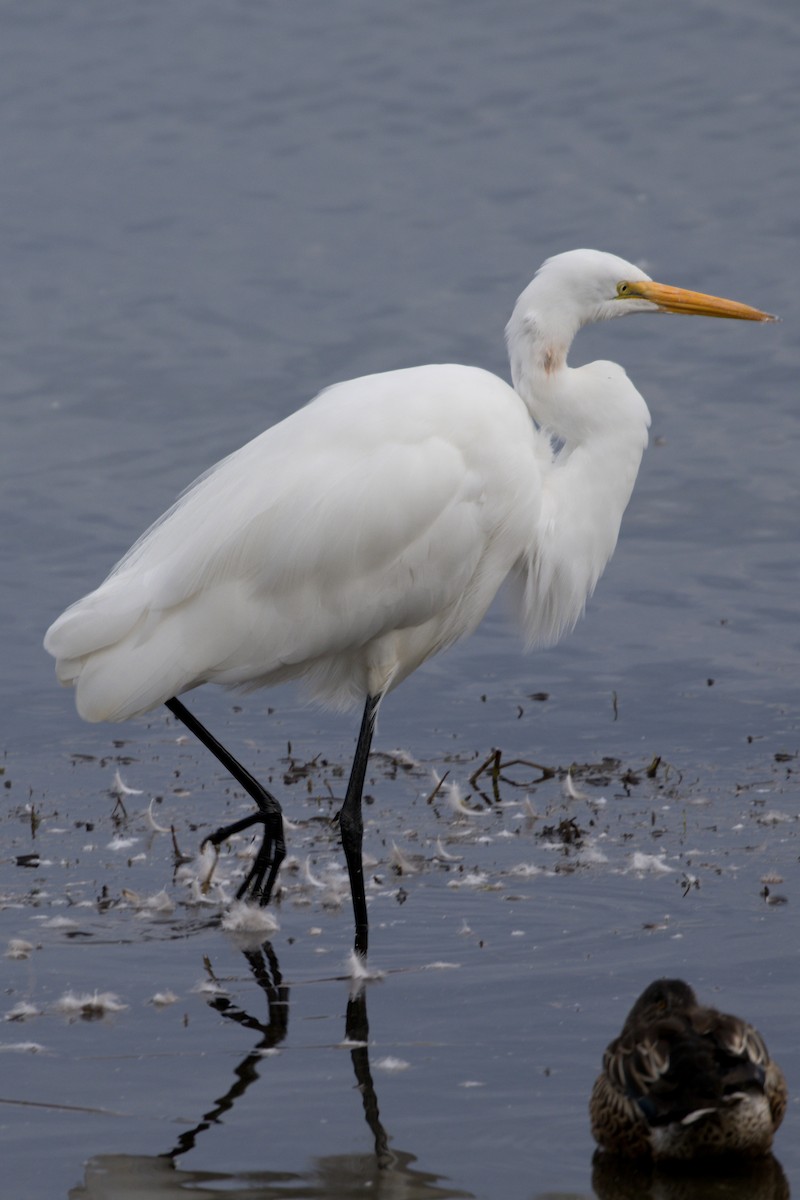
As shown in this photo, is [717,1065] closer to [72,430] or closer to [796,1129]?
[796,1129]

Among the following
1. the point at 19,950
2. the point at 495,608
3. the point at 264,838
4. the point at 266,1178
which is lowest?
the point at 495,608

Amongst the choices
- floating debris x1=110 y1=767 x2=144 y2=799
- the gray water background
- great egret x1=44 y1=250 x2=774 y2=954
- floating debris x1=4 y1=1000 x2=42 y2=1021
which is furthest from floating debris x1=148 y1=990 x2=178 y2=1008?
floating debris x1=110 y1=767 x2=144 y2=799

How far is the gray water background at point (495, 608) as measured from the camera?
4934 mm

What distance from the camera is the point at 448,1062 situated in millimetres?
4973

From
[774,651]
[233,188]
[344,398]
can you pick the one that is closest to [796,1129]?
[344,398]

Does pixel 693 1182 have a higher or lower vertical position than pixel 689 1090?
lower

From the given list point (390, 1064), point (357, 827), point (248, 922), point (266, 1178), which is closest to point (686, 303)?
point (357, 827)

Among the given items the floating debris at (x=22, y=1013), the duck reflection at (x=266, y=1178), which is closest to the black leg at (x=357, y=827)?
the floating debris at (x=22, y=1013)

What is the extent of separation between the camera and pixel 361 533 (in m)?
6.05

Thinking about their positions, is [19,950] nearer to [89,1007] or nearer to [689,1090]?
[89,1007]

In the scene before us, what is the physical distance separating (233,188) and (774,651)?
7.56 metres

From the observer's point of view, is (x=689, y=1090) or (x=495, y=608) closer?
(x=689, y=1090)

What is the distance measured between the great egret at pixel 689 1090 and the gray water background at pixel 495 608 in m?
0.20

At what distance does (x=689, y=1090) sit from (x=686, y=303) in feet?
11.1
